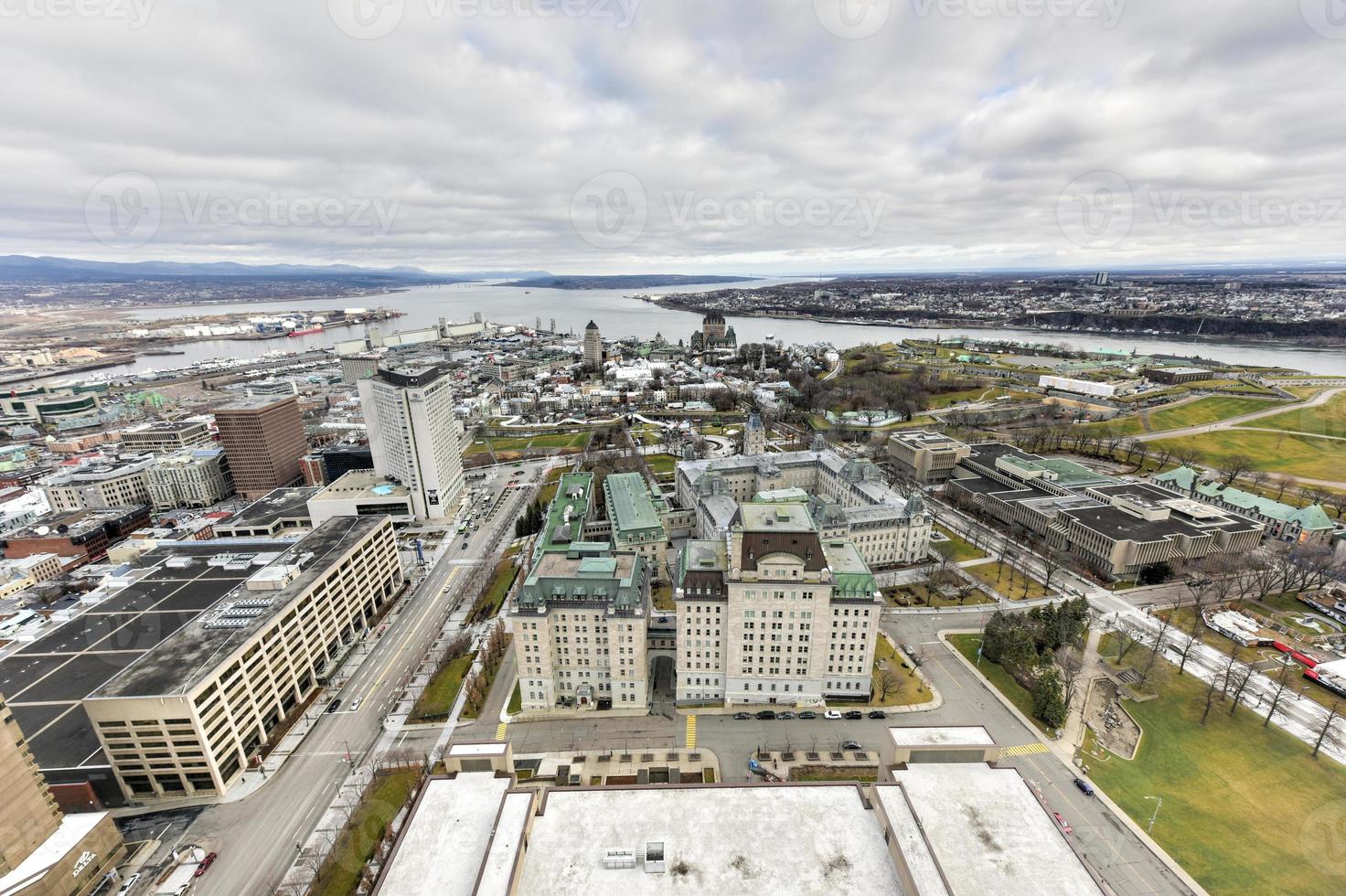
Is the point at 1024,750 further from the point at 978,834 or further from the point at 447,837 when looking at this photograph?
the point at 447,837

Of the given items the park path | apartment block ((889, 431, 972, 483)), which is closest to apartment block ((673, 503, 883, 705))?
apartment block ((889, 431, 972, 483))

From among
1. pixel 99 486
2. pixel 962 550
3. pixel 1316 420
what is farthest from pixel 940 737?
pixel 1316 420

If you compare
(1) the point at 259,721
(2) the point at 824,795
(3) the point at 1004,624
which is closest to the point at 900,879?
(2) the point at 824,795

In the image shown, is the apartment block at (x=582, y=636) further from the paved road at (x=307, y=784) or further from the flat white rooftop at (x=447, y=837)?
the flat white rooftop at (x=447, y=837)

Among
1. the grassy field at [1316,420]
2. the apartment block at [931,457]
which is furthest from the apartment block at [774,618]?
the grassy field at [1316,420]

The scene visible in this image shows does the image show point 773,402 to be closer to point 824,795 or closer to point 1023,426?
point 1023,426
